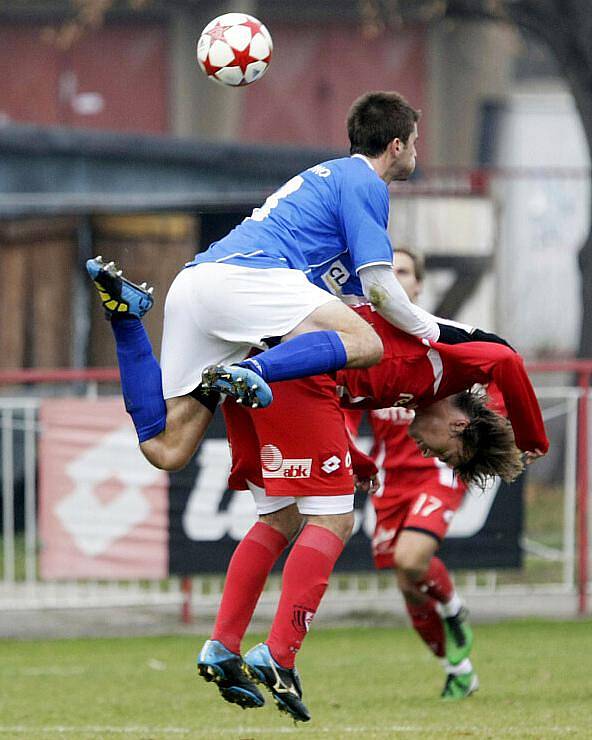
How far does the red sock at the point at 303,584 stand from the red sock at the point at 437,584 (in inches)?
93.6

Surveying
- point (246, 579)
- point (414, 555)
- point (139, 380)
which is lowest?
point (414, 555)

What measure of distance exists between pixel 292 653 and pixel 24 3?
2002 centimetres

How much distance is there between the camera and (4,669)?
10367 mm

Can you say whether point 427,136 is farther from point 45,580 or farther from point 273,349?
point 273,349

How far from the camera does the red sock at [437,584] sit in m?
8.97

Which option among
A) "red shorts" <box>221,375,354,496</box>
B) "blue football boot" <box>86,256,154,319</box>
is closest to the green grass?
"red shorts" <box>221,375,354,496</box>

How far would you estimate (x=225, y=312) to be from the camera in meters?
6.52

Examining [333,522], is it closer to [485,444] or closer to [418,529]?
[485,444]

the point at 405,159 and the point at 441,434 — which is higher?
the point at 405,159

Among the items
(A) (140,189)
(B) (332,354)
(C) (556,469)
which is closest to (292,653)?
(B) (332,354)

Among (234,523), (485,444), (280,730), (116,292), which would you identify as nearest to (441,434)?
(485,444)

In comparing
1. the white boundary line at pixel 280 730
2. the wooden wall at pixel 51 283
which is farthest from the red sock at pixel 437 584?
the wooden wall at pixel 51 283

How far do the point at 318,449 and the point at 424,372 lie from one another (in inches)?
21.6

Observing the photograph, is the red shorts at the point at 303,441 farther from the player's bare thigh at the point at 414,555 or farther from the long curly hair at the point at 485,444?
the player's bare thigh at the point at 414,555
